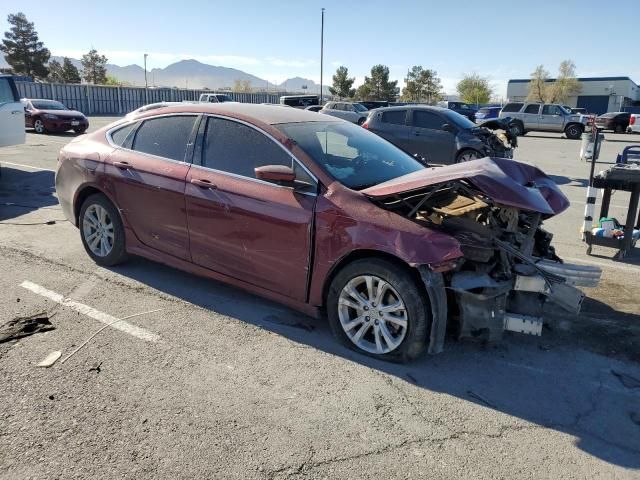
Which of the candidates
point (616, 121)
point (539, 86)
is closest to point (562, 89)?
point (539, 86)

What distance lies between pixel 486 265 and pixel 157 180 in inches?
114

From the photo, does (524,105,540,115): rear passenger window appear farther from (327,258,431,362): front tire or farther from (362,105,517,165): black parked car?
(327,258,431,362): front tire

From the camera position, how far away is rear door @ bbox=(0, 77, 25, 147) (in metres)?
11.6

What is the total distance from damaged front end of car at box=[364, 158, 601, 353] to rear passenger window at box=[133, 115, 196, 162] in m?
1.90

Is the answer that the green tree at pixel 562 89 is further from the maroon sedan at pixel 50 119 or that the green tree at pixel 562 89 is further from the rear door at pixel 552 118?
the maroon sedan at pixel 50 119

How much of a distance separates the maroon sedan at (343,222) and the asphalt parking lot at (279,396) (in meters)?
0.31

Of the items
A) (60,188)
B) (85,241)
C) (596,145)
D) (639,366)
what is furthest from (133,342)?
(596,145)

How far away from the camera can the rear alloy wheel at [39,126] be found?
20.4m

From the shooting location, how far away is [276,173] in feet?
12.4

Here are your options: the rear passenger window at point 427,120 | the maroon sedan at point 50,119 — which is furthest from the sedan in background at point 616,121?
the maroon sedan at point 50,119

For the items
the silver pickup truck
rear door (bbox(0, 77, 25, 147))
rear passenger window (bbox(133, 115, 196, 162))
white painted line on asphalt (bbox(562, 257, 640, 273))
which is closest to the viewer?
rear passenger window (bbox(133, 115, 196, 162))

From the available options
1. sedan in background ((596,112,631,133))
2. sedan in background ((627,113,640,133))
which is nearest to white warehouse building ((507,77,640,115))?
sedan in background ((596,112,631,133))

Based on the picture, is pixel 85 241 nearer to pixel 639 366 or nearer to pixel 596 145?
pixel 639 366

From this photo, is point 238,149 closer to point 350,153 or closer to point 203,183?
point 203,183
